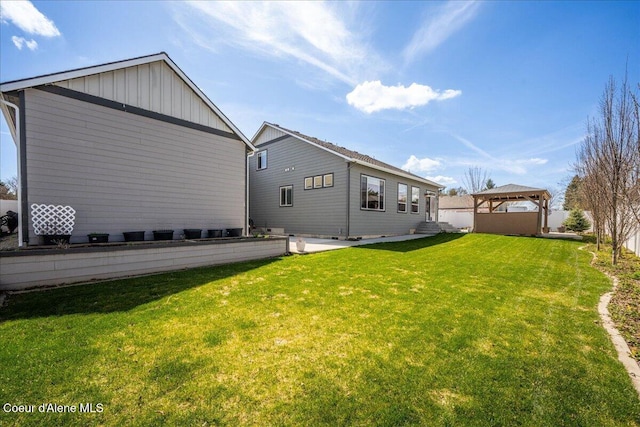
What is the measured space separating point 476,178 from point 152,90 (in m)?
45.0

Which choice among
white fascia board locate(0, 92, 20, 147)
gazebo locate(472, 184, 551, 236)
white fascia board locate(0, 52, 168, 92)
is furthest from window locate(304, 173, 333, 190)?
gazebo locate(472, 184, 551, 236)

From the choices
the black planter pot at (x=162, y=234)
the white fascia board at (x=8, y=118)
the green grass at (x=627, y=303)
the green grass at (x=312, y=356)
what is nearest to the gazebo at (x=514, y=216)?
the green grass at (x=627, y=303)

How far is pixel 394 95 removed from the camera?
14.2 metres

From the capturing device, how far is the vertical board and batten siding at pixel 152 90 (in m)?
6.40

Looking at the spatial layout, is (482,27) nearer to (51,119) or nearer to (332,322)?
(332,322)

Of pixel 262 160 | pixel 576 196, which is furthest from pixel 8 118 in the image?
pixel 576 196

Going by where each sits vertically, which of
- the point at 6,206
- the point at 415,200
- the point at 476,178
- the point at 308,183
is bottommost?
the point at 6,206

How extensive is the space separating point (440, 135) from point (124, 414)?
23900 mm

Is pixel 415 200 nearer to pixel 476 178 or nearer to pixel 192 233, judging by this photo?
pixel 192 233

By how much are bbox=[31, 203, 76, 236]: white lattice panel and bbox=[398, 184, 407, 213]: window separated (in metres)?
14.2

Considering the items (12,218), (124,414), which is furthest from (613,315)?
(12,218)

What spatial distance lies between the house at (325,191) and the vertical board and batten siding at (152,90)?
18.7 ft

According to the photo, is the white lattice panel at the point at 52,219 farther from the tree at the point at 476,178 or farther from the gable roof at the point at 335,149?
the tree at the point at 476,178

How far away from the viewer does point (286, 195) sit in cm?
1497
